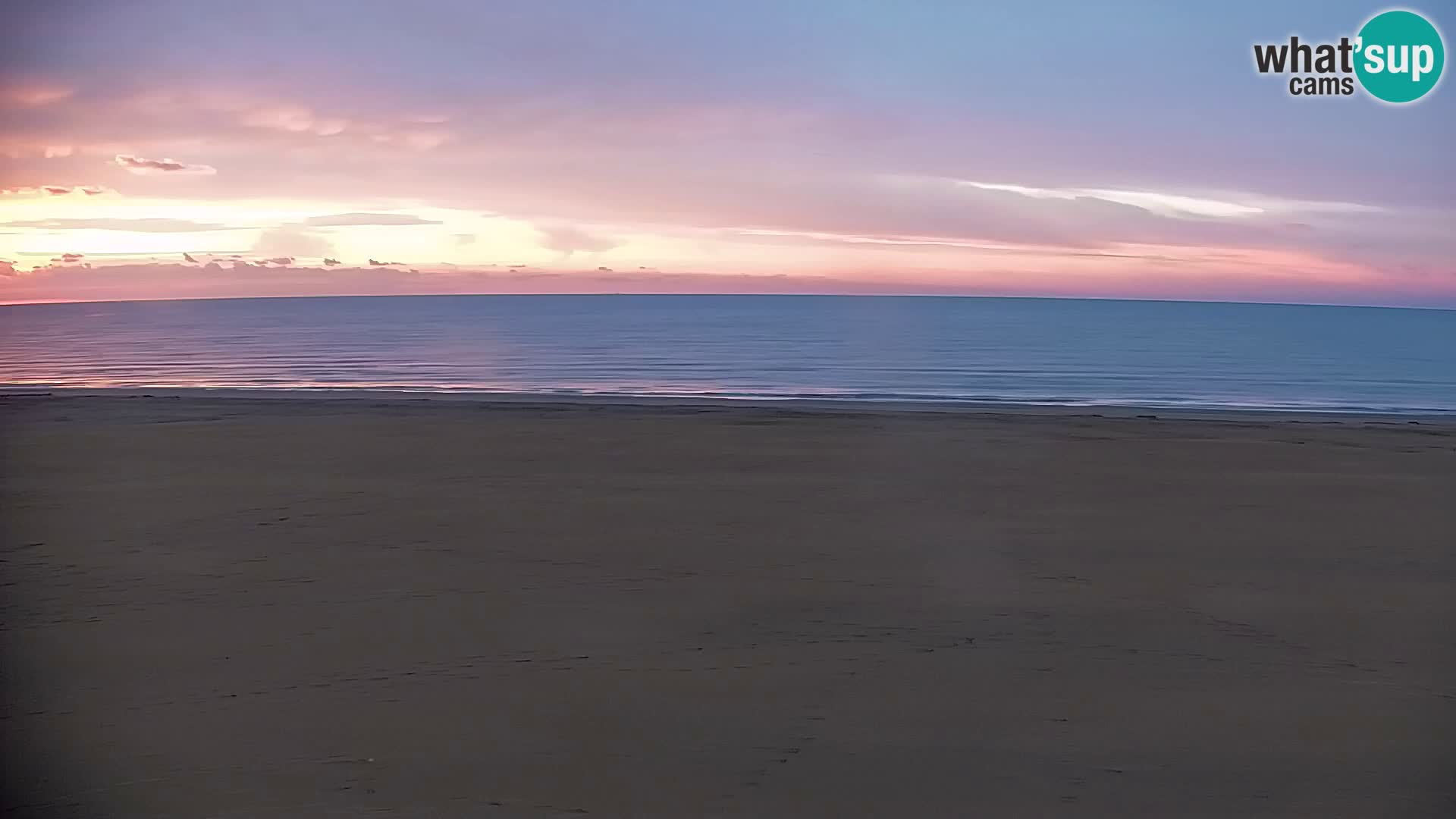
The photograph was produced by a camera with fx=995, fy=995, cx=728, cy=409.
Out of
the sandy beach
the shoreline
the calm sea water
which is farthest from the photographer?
the calm sea water

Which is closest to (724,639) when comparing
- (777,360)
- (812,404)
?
(812,404)

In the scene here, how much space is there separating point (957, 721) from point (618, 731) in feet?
4.98

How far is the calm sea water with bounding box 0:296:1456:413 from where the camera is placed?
26.8 metres

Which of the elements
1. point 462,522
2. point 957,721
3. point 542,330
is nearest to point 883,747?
point 957,721

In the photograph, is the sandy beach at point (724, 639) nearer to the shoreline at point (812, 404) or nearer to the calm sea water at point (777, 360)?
the shoreline at point (812, 404)

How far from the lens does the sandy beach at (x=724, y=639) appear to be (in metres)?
3.95

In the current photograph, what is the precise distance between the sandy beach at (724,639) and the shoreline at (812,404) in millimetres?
6342

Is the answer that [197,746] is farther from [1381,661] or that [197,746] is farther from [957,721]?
[1381,661]

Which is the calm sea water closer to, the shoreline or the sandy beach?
the shoreline

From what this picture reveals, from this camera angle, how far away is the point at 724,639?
221 inches

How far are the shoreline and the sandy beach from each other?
6342mm

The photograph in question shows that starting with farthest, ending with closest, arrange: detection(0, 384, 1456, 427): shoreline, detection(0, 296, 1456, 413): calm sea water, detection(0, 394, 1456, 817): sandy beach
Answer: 1. detection(0, 296, 1456, 413): calm sea water
2. detection(0, 384, 1456, 427): shoreline
3. detection(0, 394, 1456, 817): sandy beach

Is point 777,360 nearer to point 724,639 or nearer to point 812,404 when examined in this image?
point 812,404

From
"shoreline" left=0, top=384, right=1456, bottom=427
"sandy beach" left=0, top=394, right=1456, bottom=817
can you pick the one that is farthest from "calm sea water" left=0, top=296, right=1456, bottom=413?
"sandy beach" left=0, top=394, right=1456, bottom=817
